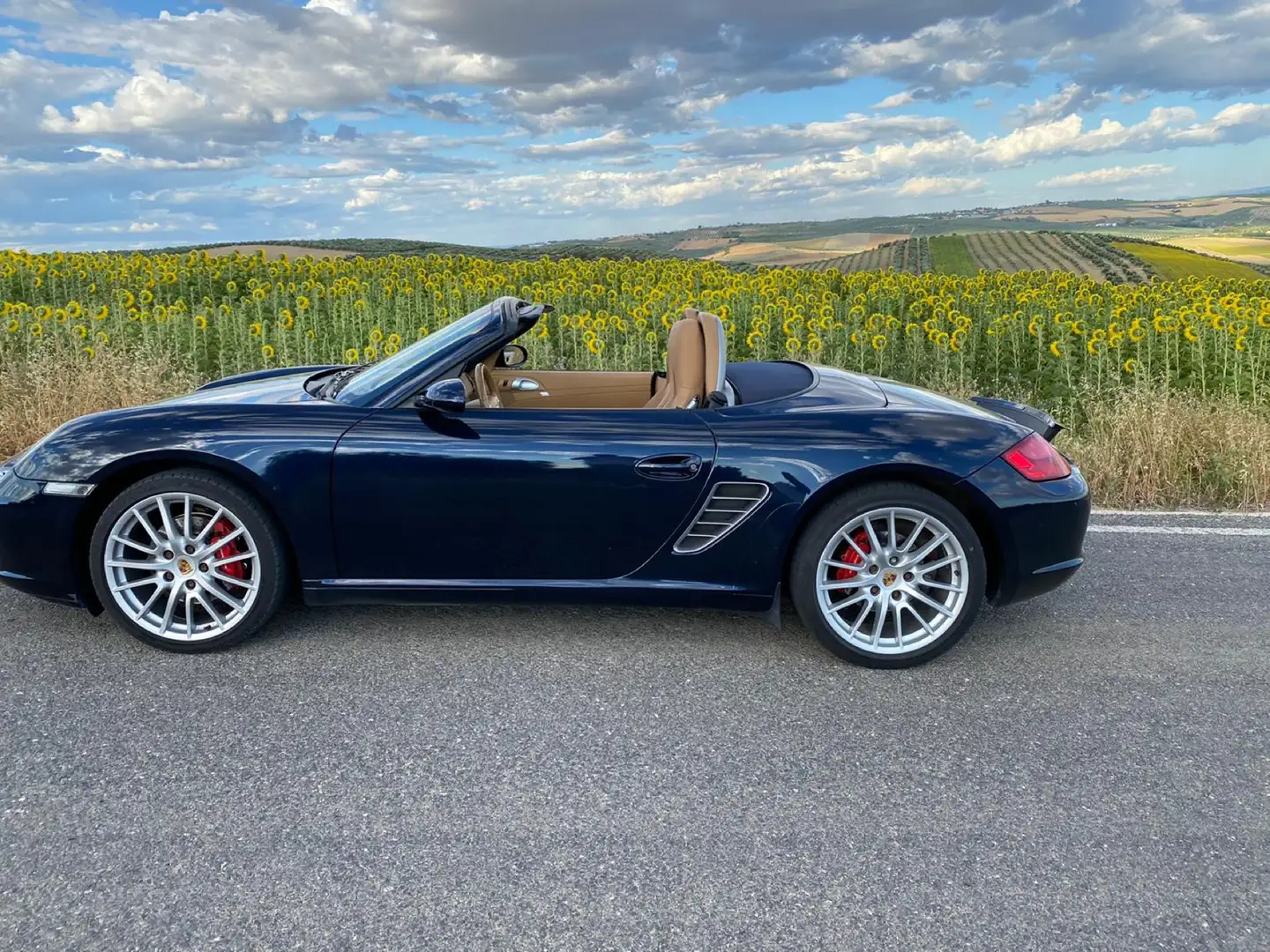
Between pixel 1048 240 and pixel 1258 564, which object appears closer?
pixel 1258 564

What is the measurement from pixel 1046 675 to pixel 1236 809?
95cm

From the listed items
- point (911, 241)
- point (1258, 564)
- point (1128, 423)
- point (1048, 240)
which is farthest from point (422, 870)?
point (1048, 240)

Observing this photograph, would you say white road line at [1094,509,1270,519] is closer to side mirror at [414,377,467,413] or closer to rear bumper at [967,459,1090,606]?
rear bumper at [967,459,1090,606]

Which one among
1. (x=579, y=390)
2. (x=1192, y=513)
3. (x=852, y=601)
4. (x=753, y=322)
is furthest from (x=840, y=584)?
(x=753, y=322)

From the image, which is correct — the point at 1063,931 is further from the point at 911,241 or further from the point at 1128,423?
the point at 911,241

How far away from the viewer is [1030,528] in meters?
3.86

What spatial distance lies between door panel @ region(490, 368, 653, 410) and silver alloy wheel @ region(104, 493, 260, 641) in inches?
58.4

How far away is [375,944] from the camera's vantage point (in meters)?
2.31

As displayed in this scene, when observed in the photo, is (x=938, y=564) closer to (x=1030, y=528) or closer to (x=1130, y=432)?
(x=1030, y=528)

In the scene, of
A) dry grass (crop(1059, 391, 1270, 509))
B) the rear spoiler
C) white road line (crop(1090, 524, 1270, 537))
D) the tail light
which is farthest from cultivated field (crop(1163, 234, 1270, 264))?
the tail light

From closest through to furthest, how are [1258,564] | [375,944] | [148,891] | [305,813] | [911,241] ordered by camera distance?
1. [375,944]
2. [148,891]
3. [305,813]
4. [1258,564]
5. [911,241]

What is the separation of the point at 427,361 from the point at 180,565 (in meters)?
1.19

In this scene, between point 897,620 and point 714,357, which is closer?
point 897,620

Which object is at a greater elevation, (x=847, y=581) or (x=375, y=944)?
(x=847, y=581)
